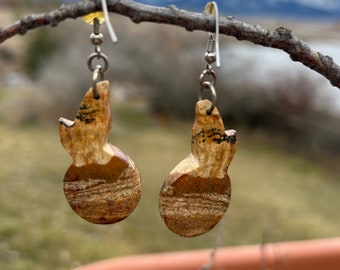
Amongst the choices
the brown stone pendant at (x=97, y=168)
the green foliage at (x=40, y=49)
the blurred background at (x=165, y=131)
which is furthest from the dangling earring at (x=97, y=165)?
the green foliage at (x=40, y=49)

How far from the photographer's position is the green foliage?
5680 millimetres

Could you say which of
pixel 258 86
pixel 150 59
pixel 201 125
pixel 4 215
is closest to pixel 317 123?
pixel 258 86

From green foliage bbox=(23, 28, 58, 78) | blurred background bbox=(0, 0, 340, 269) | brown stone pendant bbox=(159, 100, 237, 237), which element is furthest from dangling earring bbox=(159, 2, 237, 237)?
green foliage bbox=(23, 28, 58, 78)

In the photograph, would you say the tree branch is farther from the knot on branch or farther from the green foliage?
the green foliage

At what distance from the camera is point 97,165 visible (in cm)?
78

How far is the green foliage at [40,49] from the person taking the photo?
5680 mm

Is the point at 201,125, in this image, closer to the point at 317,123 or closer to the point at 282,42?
the point at 282,42

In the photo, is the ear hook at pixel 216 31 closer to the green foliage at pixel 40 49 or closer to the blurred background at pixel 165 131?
the blurred background at pixel 165 131

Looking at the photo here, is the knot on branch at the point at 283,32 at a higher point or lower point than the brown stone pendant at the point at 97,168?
higher

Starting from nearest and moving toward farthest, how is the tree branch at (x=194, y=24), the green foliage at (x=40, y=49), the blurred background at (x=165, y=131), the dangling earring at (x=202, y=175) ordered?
the tree branch at (x=194, y=24) < the dangling earring at (x=202, y=175) < the blurred background at (x=165, y=131) < the green foliage at (x=40, y=49)

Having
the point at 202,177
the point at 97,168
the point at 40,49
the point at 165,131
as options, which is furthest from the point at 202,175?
the point at 40,49

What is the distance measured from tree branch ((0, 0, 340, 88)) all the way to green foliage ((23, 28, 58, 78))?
16.1 feet

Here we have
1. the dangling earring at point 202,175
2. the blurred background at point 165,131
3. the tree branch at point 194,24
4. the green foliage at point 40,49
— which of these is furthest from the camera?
the green foliage at point 40,49

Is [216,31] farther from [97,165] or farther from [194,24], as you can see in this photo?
[97,165]
